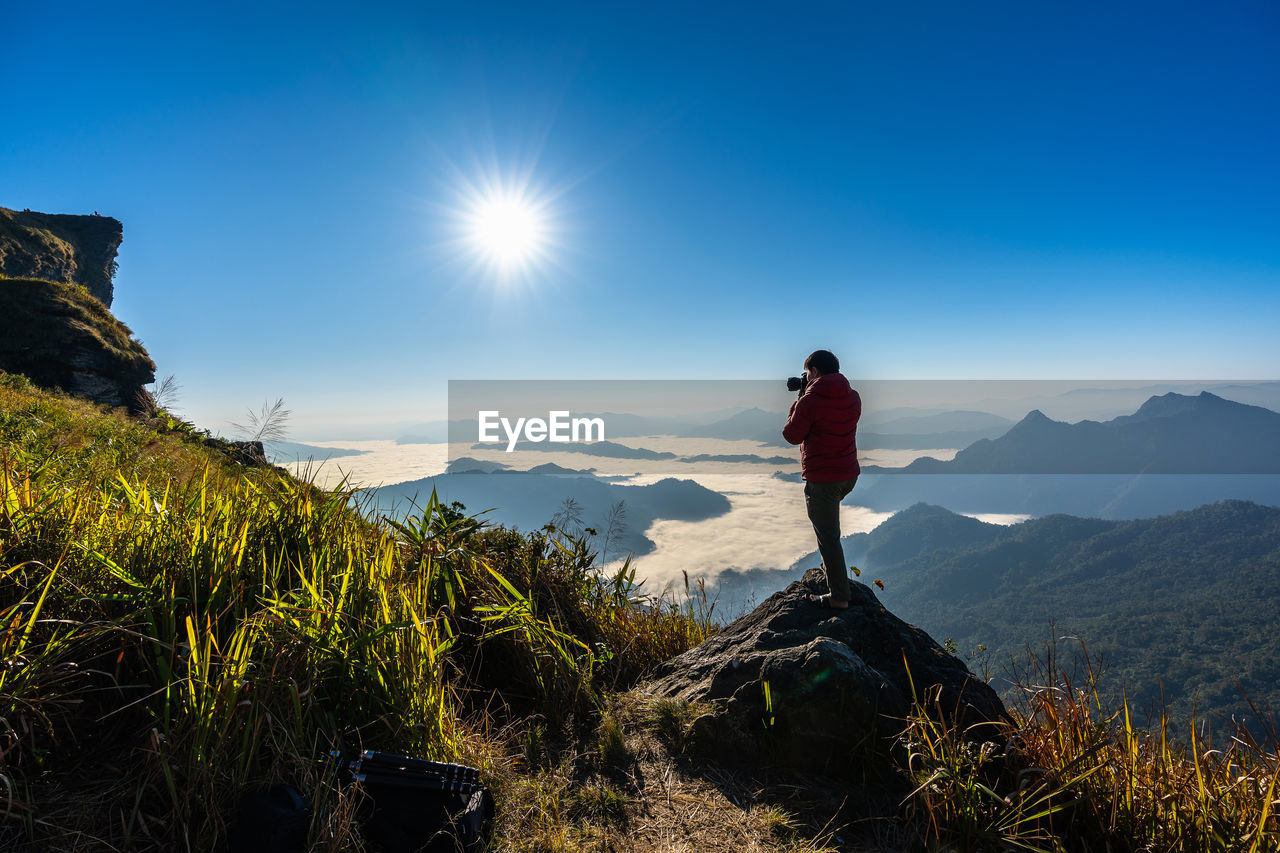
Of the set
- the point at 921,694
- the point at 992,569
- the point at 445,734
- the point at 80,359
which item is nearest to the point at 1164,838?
the point at 921,694

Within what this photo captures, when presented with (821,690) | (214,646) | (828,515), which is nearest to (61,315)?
(214,646)

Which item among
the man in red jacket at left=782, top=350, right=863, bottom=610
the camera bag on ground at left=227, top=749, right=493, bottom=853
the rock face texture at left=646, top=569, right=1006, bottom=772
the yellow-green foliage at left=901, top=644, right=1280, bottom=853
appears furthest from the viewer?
the man in red jacket at left=782, top=350, right=863, bottom=610

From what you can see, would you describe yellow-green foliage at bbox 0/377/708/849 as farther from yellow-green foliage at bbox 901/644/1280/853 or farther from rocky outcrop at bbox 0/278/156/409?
rocky outcrop at bbox 0/278/156/409

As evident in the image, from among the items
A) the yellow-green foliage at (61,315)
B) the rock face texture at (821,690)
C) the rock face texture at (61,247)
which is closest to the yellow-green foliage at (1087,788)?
the rock face texture at (821,690)

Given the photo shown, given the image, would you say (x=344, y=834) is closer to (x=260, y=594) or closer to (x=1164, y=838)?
(x=260, y=594)

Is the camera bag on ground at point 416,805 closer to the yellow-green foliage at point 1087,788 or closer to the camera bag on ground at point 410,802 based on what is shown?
the camera bag on ground at point 410,802

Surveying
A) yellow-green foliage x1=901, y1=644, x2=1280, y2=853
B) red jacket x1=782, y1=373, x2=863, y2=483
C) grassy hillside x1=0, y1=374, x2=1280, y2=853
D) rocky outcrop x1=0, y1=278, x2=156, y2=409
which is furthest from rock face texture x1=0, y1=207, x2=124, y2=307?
yellow-green foliage x1=901, y1=644, x2=1280, y2=853

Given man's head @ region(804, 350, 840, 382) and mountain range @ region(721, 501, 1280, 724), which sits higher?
man's head @ region(804, 350, 840, 382)
